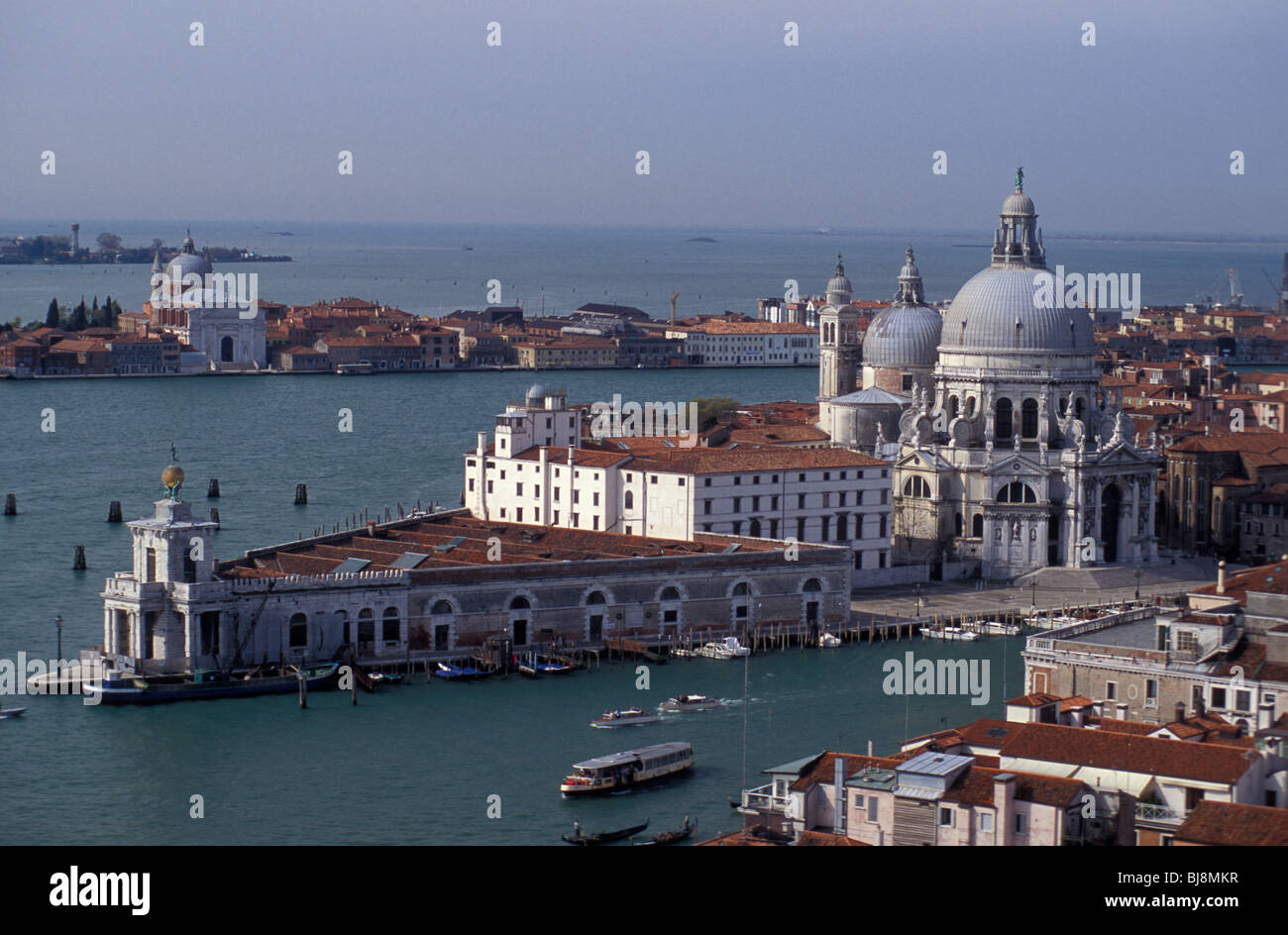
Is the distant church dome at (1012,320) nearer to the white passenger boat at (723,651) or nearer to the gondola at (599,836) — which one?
the white passenger boat at (723,651)

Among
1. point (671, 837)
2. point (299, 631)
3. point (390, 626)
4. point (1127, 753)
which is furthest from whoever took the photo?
point (390, 626)

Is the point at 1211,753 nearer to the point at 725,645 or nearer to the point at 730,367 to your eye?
the point at 725,645

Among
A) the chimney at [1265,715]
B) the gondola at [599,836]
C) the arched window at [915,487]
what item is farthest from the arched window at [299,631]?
the arched window at [915,487]

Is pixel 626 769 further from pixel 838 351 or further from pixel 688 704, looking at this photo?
pixel 838 351

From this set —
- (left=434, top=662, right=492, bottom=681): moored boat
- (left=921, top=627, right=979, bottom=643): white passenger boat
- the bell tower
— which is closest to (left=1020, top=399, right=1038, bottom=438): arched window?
the bell tower

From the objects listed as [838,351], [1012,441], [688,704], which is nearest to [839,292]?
[838,351]

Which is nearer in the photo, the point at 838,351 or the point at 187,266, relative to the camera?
the point at 838,351
